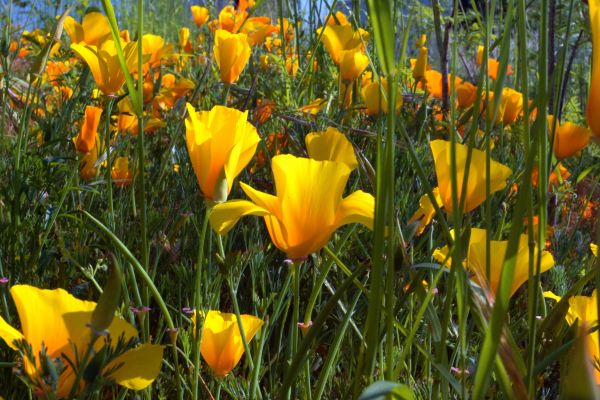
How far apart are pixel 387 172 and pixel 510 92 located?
1541mm

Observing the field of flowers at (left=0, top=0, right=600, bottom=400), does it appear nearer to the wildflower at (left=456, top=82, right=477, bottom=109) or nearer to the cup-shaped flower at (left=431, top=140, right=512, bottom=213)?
the cup-shaped flower at (left=431, top=140, right=512, bottom=213)

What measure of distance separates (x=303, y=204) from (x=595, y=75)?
290 mm

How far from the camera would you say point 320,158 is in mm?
961

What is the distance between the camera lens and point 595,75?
652mm

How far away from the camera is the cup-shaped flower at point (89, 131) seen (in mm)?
1386

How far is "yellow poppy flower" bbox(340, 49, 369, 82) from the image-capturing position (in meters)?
1.92

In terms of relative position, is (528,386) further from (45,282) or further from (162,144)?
(162,144)

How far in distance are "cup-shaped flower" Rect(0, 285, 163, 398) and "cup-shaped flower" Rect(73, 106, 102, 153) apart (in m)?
0.75

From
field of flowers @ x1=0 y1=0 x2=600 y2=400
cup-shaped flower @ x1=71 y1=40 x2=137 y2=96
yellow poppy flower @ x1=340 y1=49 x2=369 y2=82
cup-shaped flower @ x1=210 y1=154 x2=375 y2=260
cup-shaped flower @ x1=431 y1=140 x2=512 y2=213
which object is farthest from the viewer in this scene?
yellow poppy flower @ x1=340 y1=49 x2=369 y2=82

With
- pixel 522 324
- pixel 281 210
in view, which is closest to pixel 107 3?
pixel 281 210

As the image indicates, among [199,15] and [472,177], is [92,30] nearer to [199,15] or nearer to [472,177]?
[472,177]

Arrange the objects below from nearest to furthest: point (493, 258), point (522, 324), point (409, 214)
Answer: point (493, 258) < point (522, 324) < point (409, 214)

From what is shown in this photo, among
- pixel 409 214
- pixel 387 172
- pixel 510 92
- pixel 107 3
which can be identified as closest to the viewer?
pixel 387 172

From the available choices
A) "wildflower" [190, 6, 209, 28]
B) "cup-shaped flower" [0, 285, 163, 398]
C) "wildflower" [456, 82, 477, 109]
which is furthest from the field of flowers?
"wildflower" [190, 6, 209, 28]
